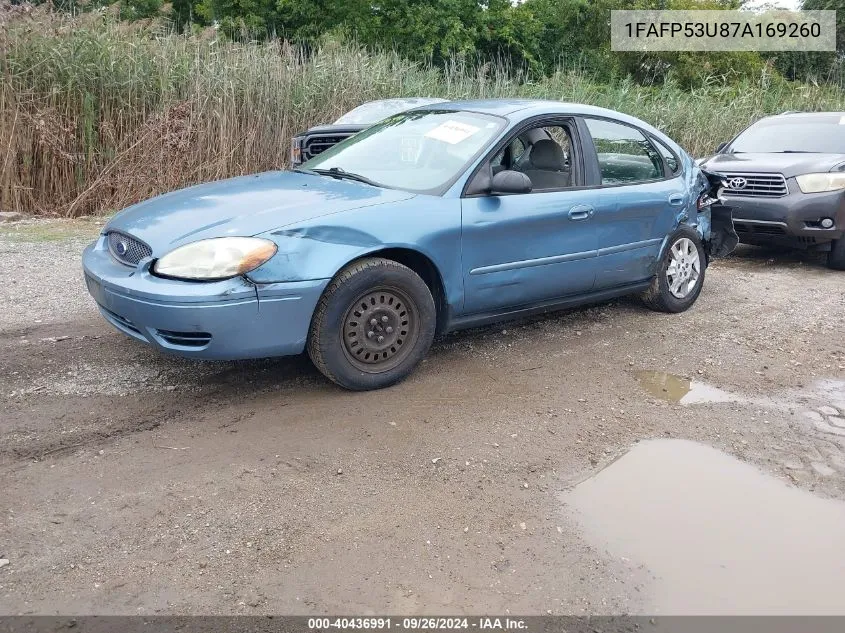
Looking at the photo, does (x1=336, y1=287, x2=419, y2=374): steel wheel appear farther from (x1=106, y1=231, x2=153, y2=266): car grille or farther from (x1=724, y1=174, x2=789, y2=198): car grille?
(x1=724, y1=174, x2=789, y2=198): car grille

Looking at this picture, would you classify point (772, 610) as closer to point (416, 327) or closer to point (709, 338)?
point (416, 327)

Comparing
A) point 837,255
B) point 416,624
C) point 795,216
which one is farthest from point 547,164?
point 837,255

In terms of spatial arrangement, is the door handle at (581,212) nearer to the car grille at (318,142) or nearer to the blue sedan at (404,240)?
the blue sedan at (404,240)

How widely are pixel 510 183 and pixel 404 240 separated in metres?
0.76

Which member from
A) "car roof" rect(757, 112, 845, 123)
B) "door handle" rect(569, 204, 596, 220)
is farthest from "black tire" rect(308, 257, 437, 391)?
"car roof" rect(757, 112, 845, 123)

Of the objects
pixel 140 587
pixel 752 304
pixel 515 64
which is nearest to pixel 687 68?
pixel 515 64

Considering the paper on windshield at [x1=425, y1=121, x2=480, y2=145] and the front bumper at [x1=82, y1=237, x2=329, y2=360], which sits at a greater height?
the paper on windshield at [x1=425, y1=121, x2=480, y2=145]

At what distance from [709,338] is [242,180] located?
11.2ft

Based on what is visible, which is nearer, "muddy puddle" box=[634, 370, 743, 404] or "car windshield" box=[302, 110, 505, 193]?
"muddy puddle" box=[634, 370, 743, 404]

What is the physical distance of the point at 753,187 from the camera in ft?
27.3

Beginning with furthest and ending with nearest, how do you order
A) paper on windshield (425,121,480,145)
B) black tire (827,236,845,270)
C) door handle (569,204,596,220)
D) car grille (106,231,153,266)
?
black tire (827,236,845,270) < door handle (569,204,596,220) < paper on windshield (425,121,480,145) < car grille (106,231,153,266)

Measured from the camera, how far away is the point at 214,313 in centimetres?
375

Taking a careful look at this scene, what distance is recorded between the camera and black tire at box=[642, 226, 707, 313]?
19.4ft

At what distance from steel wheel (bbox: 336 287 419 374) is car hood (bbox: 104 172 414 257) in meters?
0.53
